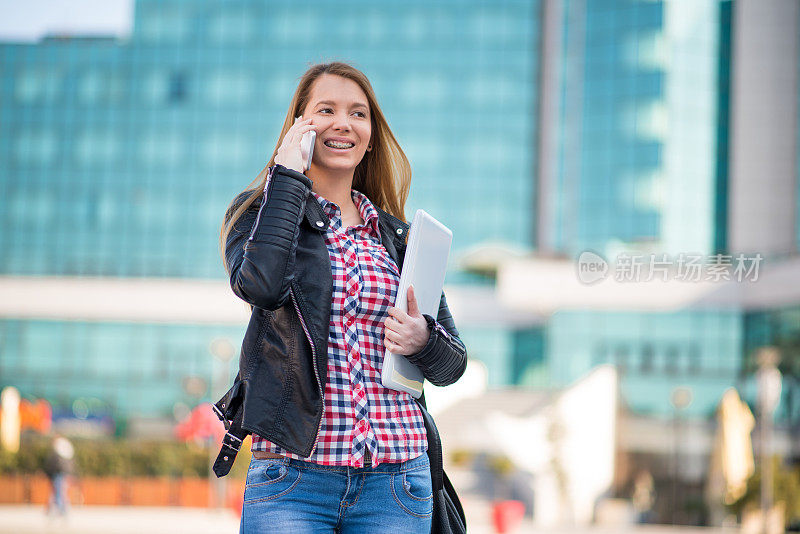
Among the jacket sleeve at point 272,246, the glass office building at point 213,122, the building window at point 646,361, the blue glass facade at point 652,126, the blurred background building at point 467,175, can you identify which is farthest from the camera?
the glass office building at point 213,122

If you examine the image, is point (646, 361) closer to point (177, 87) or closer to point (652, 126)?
point (652, 126)

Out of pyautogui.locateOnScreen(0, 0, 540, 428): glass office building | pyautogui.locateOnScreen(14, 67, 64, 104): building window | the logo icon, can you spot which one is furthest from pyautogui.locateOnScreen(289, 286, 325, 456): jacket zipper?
pyautogui.locateOnScreen(14, 67, 64, 104): building window

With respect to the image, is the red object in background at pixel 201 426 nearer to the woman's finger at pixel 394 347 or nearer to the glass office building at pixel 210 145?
the woman's finger at pixel 394 347

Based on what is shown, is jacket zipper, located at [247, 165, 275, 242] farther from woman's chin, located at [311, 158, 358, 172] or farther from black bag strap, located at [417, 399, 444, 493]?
black bag strap, located at [417, 399, 444, 493]

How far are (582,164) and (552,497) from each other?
2551 centimetres

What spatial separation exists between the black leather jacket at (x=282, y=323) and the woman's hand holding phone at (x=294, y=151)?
53 mm

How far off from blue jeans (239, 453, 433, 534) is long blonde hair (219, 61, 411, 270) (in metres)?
0.63

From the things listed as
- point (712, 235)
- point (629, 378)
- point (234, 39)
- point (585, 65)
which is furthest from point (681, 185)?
point (234, 39)

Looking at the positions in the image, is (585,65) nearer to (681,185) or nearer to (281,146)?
(681,185)

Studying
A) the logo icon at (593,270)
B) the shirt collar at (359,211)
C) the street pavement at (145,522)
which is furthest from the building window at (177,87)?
the shirt collar at (359,211)

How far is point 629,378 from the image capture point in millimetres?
37438

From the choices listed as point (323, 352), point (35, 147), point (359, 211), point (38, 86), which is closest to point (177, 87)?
point (38, 86)

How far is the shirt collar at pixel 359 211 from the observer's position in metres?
2.68

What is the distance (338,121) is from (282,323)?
0.62 meters
